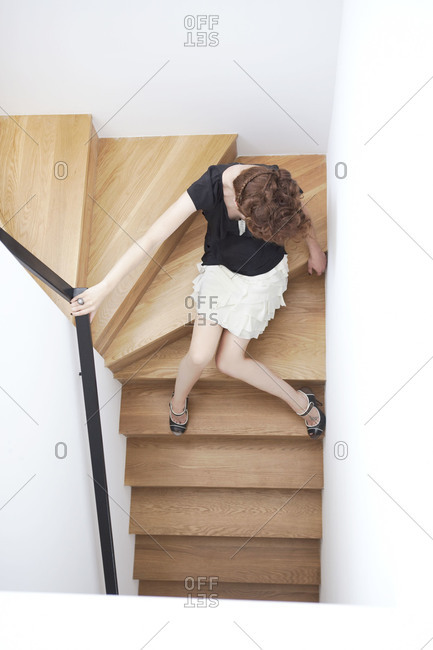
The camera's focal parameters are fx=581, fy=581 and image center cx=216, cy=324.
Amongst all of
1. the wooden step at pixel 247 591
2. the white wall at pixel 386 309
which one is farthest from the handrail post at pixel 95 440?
the white wall at pixel 386 309

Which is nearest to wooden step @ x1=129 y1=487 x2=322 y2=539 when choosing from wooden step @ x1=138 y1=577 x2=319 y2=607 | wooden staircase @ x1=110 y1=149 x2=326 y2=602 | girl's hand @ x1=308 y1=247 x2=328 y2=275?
wooden staircase @ x1=110 y1=149 x2=326 y2=602

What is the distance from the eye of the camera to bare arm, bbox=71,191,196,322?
169 cm

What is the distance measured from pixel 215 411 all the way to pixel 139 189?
98 cm

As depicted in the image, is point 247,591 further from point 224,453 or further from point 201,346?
point 201,346

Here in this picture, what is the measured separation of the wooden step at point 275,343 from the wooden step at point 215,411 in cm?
9

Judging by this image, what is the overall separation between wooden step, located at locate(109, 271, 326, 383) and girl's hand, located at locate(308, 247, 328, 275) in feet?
0.62

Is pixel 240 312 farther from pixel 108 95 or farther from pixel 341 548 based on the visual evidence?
pixel 108 95

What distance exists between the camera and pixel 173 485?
2.44m

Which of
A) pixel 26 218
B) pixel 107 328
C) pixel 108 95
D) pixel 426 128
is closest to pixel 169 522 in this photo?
pixel 107 328

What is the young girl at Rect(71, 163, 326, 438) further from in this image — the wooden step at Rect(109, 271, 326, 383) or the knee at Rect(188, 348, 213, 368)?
the wooden step at Rect(109, 271, 326, 383)

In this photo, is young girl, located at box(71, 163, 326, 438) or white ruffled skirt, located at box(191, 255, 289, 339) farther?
white ruffled skirt, located at box(191, 255, 289, 339)

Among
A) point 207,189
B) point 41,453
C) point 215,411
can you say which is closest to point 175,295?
point 215,411

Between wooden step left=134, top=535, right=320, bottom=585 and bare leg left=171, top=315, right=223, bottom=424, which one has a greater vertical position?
bare leg left=171, top=315, right=223, bottom=424

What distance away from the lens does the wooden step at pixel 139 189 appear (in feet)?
7.60
